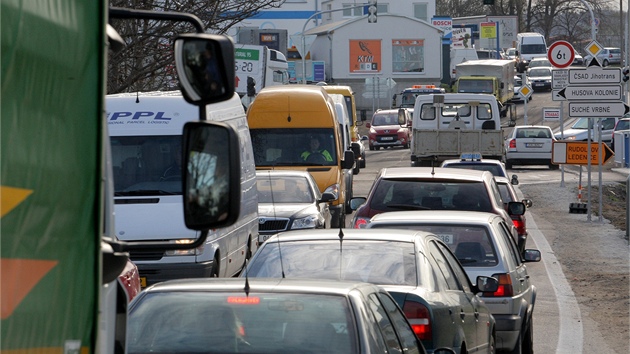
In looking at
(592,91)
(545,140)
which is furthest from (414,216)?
(545,140)

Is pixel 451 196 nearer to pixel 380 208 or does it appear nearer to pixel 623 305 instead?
pixel 380 208

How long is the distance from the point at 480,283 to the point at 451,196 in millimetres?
4854

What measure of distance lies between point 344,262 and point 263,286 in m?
2.51

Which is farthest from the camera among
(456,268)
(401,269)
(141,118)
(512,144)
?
(512,144)

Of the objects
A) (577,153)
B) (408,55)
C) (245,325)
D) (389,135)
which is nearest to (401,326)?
(245,325)

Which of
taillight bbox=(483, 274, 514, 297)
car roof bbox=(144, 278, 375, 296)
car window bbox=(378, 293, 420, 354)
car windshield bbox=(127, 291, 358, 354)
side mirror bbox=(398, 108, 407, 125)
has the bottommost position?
side mirror bbox=(398, 108, 407, 125)

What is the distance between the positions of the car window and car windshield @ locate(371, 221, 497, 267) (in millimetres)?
3804

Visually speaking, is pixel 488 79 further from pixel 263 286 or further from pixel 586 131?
pixel 263 286

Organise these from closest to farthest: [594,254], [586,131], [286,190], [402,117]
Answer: [286,190]
[594,254]
[586,131]
[402,117]

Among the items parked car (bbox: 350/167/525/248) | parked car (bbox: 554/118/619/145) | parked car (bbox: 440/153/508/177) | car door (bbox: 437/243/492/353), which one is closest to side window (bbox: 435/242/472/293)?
car door (bbox: 437/243/492/353)

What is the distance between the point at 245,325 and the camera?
5.43 metres

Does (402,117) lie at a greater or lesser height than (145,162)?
lesser

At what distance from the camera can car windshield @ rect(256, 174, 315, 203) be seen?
1870cm

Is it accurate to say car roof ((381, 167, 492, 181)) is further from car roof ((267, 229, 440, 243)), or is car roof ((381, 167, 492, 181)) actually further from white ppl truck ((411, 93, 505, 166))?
white ppl truck ((411, 93, 505, 166))
